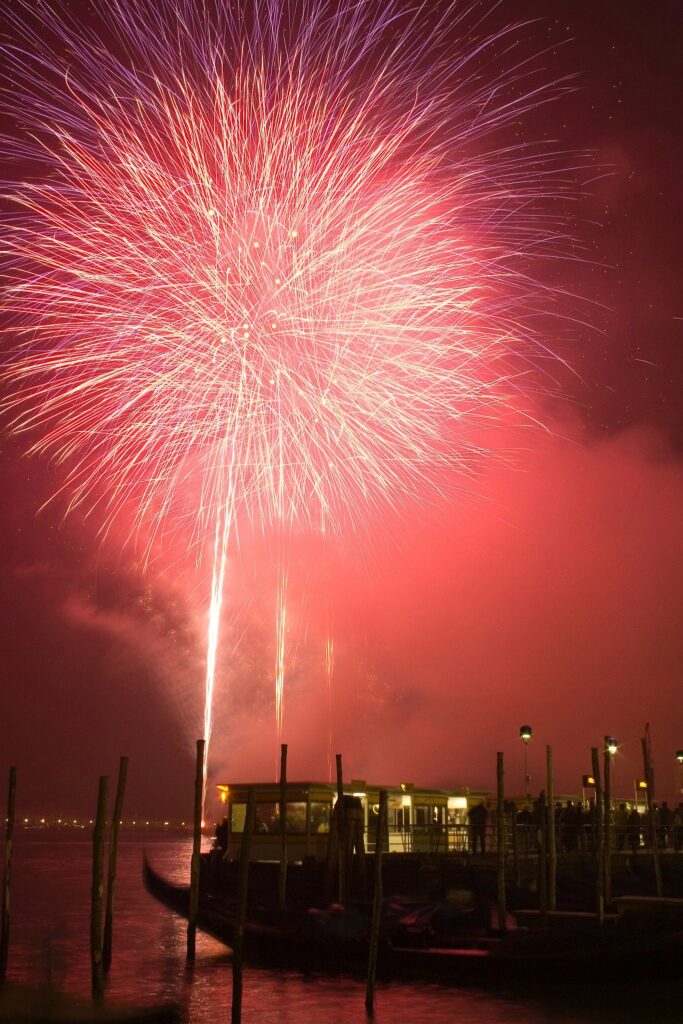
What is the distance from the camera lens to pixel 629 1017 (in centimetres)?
1844

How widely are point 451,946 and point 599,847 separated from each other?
3.93 metres

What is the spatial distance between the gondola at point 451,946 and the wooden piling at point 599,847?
1.33 ft

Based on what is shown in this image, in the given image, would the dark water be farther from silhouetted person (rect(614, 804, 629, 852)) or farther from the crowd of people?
silhouetted person (rect(614, 804, 629, 852))

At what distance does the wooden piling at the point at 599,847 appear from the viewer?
21.2 metres

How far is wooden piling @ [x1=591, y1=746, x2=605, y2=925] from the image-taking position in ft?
69.4

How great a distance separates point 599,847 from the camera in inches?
898

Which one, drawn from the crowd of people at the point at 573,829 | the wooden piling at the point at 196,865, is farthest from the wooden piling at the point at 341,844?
the crowd of people at the point at 573,829

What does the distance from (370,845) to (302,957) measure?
29.1 ft

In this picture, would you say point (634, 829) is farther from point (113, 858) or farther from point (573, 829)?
point (113, 858)

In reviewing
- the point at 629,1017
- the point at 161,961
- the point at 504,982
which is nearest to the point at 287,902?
the point at 161,961

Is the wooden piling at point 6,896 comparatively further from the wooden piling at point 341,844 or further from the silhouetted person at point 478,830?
the silhouetted person at point 478,830

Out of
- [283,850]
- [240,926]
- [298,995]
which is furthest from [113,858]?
[240,926]

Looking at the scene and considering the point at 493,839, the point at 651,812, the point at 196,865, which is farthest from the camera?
the point at 493,839

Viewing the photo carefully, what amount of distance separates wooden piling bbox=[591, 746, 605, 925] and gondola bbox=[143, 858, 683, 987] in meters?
0.40
